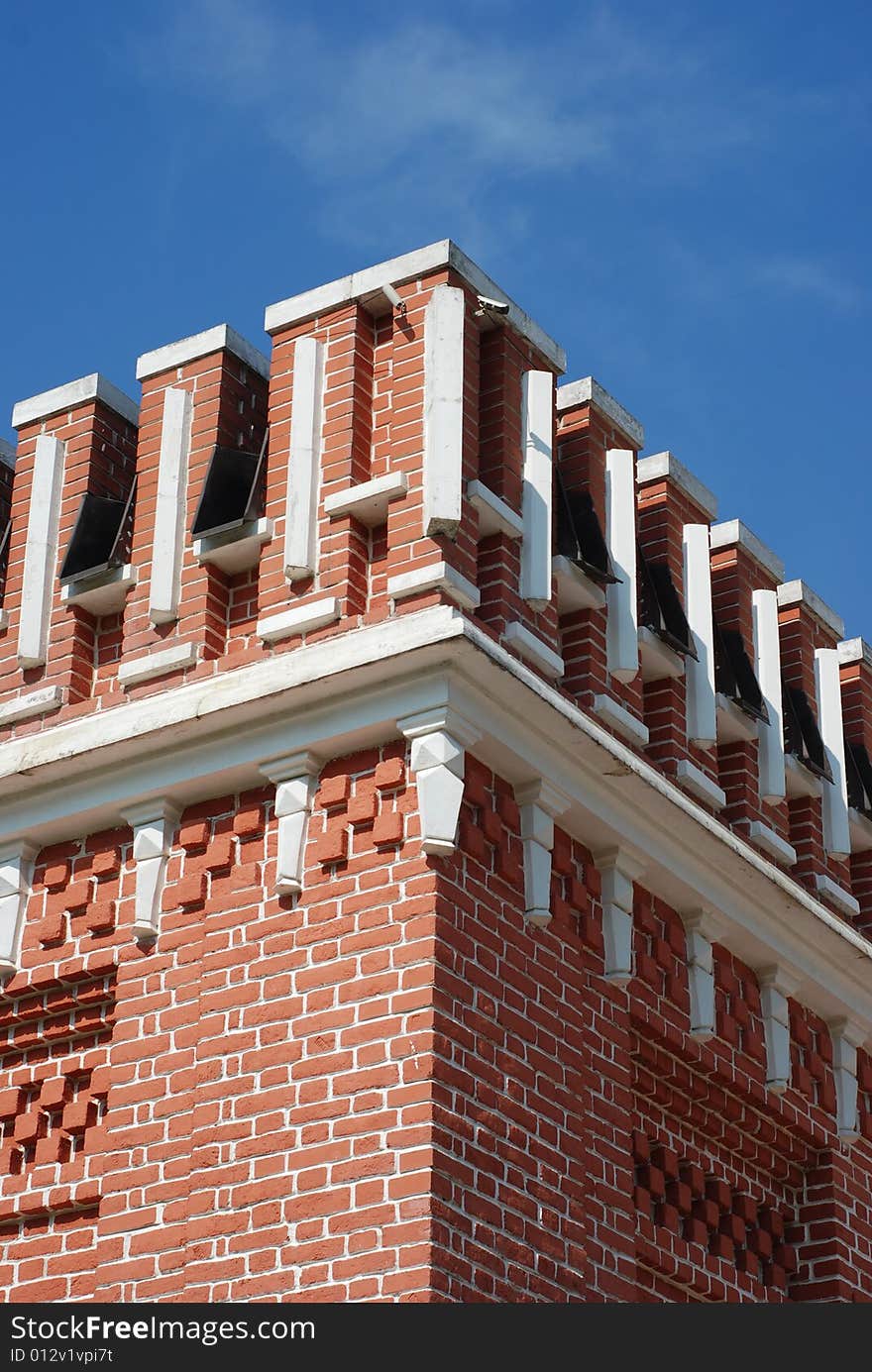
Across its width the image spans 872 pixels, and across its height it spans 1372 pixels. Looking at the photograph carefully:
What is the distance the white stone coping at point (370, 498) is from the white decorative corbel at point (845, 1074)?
4082 mm

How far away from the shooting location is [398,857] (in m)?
A: 10.8

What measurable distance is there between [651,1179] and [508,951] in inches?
68.4

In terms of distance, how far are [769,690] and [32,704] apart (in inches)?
159

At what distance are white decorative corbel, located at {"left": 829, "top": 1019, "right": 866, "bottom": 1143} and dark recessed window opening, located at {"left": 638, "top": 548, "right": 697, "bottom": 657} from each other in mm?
2309

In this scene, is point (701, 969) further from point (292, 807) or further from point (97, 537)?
point (97, 537)

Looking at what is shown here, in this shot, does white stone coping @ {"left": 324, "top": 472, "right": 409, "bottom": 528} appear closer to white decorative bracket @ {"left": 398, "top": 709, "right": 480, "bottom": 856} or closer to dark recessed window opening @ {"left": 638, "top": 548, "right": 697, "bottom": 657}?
white decorative bracket @ {"left": 398, "top": 709, "right": 480, "bottom": 856}

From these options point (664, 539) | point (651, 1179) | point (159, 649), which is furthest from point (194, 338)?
point (651, 1179)

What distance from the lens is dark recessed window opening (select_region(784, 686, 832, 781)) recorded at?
13.9 meters

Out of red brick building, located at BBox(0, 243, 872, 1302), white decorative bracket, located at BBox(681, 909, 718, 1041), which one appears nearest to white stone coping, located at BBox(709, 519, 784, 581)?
red brick building, located at BBox(0, 243, 872, 1302)

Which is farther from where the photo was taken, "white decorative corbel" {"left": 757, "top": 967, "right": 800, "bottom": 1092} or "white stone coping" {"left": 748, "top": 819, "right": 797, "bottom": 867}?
"white stone coping" {"left": 748, "top": 819, "right": 797, "bottom": 867}

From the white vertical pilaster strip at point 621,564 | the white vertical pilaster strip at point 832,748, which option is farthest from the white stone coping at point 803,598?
the white vertical pilaster strip at point 621,564

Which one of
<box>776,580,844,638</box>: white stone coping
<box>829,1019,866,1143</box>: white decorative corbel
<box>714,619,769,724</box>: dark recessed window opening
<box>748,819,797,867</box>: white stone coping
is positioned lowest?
<box>829,1019,866,1143</box>: white decorative corbel

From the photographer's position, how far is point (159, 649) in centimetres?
1192

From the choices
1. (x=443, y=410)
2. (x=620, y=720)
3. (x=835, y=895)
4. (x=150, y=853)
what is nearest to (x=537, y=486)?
(x=443, y=410)
